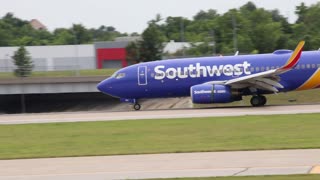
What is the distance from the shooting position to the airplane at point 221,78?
117 feet

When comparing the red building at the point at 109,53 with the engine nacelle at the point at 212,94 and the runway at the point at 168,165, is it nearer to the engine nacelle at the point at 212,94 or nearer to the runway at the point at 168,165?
the engine nacelle at the point at 212,94

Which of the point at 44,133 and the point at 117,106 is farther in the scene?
the point at 117,106

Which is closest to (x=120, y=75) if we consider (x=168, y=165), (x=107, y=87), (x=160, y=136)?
(x=107, y=87)

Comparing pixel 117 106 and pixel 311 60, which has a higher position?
pixel 311 60

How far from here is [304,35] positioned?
8706 cm

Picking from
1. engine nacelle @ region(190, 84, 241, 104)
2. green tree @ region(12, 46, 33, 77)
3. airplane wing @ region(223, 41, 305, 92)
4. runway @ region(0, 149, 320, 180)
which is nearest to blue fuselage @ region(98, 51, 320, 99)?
airplane wing @ region(223, 41, 305, 92)

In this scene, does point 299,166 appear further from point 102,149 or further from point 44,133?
point 44,133

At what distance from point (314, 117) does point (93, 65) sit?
77199 mm

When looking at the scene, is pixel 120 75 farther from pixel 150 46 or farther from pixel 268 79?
A: pixel 150 46

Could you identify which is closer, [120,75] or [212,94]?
[212,94]

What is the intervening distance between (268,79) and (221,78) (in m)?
2.64

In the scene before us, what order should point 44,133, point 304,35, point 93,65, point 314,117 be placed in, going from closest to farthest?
1. point 44,133
2. point 314,117
3. point 304,35
4. point 93,65

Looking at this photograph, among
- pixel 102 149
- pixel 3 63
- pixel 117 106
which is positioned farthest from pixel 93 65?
pixel 102 149

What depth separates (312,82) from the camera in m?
36.3
